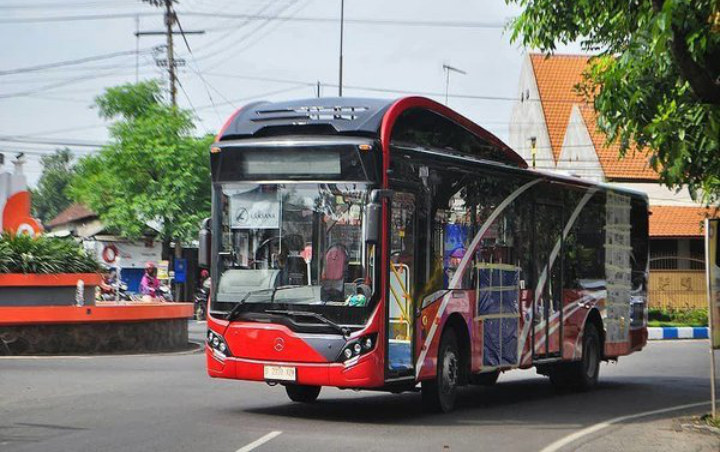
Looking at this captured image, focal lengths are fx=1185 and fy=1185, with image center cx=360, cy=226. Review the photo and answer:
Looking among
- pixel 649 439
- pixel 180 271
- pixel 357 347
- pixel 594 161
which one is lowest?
pixel 649 439

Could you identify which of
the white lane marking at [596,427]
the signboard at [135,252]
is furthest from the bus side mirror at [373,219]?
the signboard at [135,252]

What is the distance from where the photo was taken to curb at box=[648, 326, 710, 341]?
3609 centimetres

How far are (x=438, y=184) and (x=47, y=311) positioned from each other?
1078cm

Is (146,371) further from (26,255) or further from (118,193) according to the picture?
(118,193)

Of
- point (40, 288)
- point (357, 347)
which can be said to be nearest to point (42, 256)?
point (40, 288)

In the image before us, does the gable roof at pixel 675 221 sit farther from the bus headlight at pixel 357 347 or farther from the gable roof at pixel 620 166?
the bus headlight at pixel 357 347

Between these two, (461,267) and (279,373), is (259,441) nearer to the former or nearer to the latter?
(279,373)

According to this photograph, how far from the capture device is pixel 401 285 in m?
13.2

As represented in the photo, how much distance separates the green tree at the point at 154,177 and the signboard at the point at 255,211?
40028 millimetres

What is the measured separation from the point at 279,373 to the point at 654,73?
220 inches

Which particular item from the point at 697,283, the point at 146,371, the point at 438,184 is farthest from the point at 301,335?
the point at 697,283

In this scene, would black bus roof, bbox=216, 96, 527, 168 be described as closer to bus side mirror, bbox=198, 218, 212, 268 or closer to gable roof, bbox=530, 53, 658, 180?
bus side mirror, bbox=198, 218, 212, 268

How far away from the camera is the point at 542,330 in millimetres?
17203

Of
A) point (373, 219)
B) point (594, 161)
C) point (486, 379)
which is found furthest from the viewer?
point (594, 161)
